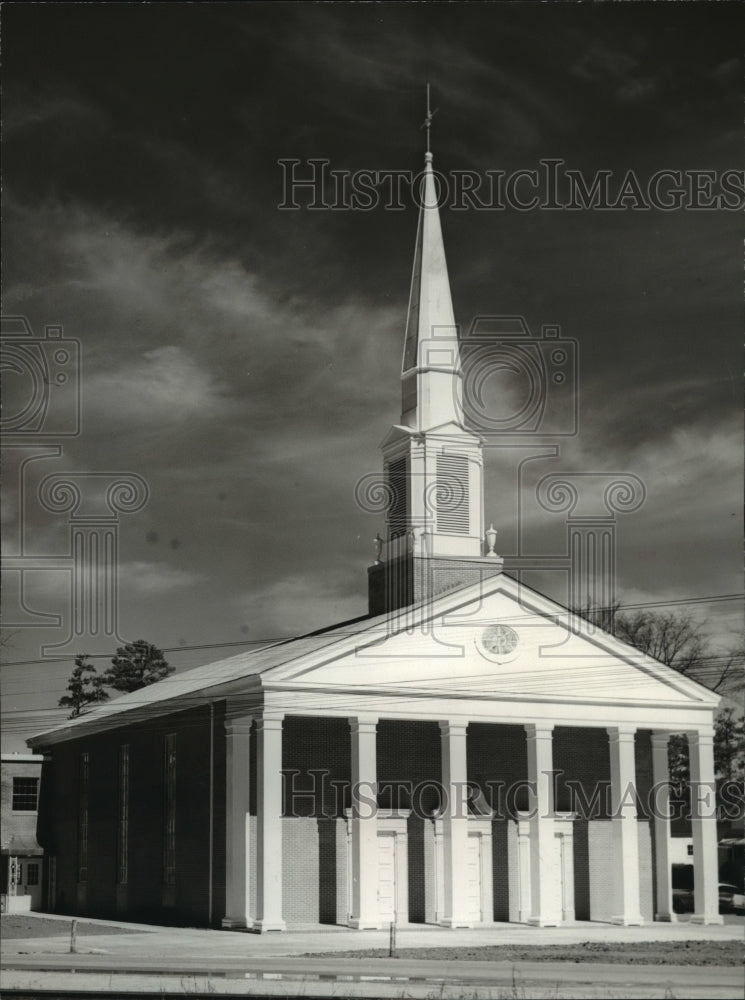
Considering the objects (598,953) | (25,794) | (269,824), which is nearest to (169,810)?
(269,824)

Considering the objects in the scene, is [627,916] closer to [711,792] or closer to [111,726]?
[711,792]

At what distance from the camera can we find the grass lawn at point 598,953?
1127 inches

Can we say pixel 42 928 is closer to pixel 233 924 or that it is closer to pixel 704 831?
pixel 233 924

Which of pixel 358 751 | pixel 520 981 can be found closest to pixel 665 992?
pixel 520 981

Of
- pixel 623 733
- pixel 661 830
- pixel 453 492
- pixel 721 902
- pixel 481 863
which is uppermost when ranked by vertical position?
pixel 453 492

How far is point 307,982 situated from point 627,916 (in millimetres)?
19174

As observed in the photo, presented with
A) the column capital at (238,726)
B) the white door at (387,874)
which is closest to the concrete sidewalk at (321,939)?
the white door at (387,874)

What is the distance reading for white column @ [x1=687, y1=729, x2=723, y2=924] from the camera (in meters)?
42.3

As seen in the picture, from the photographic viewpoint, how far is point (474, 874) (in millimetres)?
42219

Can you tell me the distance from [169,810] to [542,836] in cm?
1079

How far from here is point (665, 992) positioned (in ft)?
70.1

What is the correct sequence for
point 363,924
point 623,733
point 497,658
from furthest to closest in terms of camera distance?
point 623,733, point 497,658, point 363,924

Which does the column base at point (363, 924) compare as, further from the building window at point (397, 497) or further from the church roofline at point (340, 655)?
the building window at point (397, 497)

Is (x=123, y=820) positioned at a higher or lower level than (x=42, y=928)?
higher
